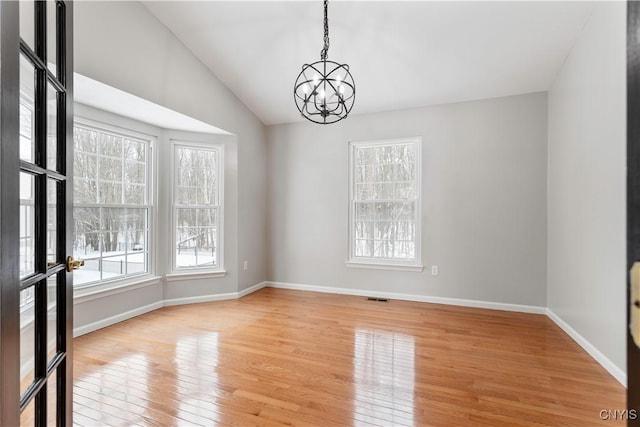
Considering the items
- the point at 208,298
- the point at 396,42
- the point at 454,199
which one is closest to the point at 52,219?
the point at 396,42

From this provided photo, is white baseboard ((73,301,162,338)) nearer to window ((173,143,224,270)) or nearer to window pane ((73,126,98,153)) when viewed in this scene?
window ((173,143,224,270))

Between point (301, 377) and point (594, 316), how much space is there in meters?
2.48

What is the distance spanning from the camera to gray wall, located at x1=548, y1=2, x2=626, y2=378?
2189mm

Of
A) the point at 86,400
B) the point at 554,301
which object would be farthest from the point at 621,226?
the point at 86,400

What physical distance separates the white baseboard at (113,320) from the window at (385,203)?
2.73m

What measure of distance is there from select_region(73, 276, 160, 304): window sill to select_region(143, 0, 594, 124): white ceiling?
277 centimetres

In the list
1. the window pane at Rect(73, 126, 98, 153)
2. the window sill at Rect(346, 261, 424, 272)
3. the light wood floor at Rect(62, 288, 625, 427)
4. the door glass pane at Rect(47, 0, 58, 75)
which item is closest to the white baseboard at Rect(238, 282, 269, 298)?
the light wood floor at Rect(62, 288, 625, 427)

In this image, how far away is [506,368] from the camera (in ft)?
7.78

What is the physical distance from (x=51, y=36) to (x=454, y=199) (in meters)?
4.02

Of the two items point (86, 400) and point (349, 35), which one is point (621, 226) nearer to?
point (349, 35)

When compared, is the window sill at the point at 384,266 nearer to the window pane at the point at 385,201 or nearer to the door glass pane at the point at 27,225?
the window pane at the point at 385,201

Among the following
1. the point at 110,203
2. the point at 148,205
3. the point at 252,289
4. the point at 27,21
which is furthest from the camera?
the point at 252,289

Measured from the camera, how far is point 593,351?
8.38 feet

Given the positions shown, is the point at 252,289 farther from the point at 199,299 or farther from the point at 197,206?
the point at 197,206
